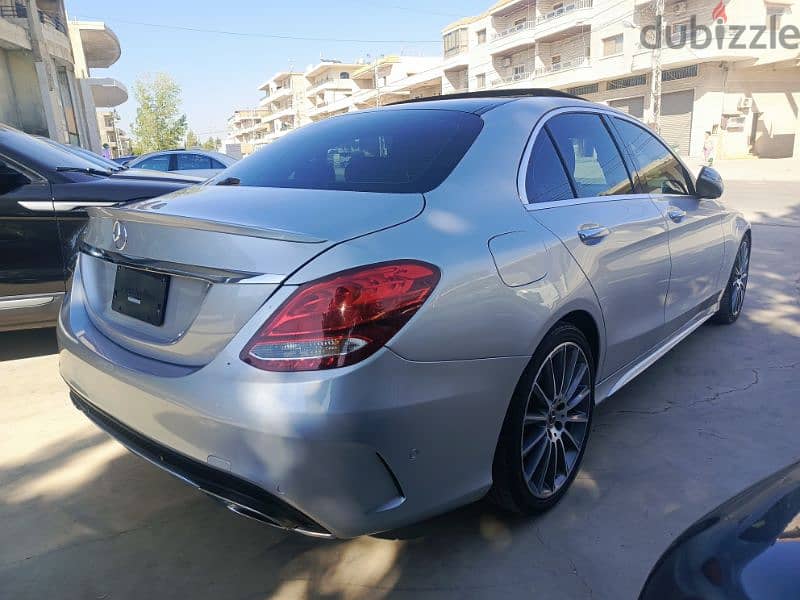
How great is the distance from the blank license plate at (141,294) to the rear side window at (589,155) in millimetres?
1714

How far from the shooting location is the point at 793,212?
427 inches

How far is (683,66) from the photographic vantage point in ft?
108

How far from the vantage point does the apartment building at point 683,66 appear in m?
31.8

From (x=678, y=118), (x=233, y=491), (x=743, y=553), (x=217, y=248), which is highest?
(x=678, y=118)

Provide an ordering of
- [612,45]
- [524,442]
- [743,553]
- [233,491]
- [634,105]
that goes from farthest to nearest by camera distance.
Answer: [612,45] → [634,105] → [524,442] → [233,491] → [743,553]

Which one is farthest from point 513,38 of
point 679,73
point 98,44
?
point 98,44

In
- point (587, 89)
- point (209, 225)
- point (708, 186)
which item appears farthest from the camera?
point (587, 89)

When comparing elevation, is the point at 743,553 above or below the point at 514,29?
below

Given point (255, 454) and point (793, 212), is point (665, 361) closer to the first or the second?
Result: point (255, 454)

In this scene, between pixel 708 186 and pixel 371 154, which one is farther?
pixel 708 186

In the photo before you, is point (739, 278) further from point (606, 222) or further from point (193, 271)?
point (193, 271)

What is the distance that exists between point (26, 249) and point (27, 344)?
1.04 meters

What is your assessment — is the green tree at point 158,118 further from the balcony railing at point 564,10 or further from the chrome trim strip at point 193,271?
the chrome trim strip at point 193,271

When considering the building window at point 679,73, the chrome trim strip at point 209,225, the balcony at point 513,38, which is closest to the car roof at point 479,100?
the chrome trim strip at point 209,225
